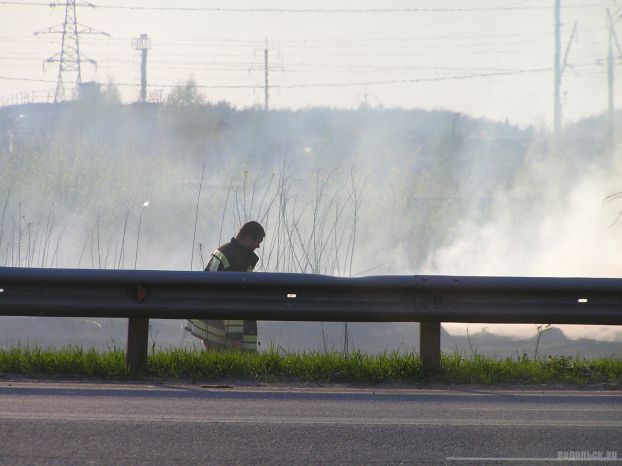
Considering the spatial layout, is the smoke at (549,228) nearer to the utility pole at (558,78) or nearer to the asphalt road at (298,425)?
the utility pole at (558,78)

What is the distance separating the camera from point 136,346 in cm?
708

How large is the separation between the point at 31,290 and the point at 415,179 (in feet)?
79.0

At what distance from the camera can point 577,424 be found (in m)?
5.51

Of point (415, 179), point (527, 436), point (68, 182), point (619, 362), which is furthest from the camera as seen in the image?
point (415, 179)

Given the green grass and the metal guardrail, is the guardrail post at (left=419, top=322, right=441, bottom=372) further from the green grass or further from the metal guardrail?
the metal guardrail

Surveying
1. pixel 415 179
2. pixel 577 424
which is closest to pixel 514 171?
pixel 415 179

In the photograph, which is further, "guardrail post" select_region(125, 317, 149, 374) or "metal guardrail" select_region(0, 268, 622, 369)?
"guardrail post" select_region(125, 317, 149, 374)

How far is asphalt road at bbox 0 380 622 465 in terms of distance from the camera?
466 centimetres

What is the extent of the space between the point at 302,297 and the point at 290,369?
63 cm

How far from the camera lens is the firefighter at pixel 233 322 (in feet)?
27.1

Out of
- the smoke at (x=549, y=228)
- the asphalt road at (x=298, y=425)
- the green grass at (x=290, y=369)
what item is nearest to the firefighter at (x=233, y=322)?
the green grass at (x=290, y=369)

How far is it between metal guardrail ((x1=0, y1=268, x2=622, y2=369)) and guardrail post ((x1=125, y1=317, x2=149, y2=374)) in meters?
0.02

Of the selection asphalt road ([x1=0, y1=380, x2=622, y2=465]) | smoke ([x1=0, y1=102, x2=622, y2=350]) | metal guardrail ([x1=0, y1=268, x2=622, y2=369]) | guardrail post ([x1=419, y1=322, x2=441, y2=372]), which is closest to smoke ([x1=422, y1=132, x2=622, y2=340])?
smoke ([x1=0, y1=102, x2=622, y2=350])

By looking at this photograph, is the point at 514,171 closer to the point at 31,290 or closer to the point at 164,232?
the point at 164,232
